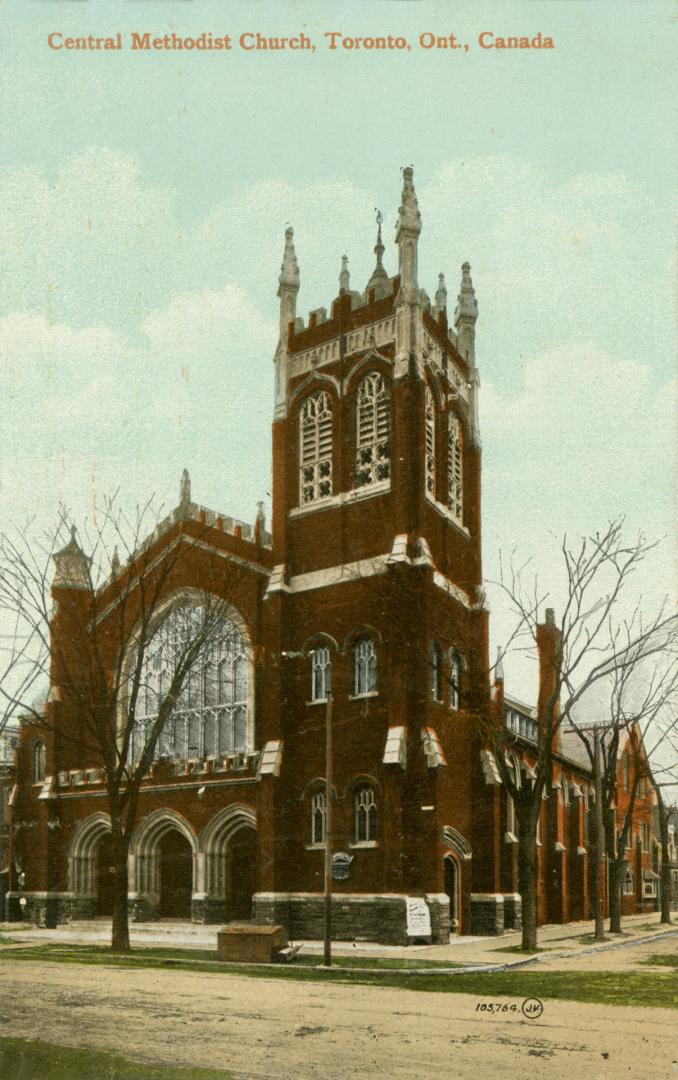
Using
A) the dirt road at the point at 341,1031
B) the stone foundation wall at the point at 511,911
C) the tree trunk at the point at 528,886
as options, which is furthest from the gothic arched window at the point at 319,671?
the dirt road at the point at 341,1031

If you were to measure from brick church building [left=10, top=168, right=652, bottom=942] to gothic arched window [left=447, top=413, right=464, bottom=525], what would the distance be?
0.08m

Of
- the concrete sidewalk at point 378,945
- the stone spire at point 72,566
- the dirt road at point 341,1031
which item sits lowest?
the concrete sidewalk at point 378,945

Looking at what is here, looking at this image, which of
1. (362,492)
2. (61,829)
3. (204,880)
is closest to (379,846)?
(204,880)

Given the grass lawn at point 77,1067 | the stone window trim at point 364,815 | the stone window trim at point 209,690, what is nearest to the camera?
the grass lawn at point 77,1067

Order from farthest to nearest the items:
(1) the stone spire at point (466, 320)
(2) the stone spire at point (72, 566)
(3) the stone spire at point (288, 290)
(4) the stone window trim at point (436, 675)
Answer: (3) the stone spire at point (288, 290)
(1) the stone spire at point (466, 320)
(4) the stone window trim at point (436, 675)
(2) the stone spire at point (72, 566)

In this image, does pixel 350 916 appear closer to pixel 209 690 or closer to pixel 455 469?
pixel 209 690

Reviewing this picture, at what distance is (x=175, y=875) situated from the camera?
3334 centimetres

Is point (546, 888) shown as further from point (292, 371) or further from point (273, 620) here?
point (292, 371)

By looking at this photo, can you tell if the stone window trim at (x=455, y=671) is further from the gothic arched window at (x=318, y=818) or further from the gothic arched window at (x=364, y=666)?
the gothic arched window at (x=318, y=818)

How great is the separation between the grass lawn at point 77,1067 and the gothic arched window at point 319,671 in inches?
700

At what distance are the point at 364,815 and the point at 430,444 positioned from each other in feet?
33.4

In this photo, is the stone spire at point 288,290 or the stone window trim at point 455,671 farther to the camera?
the stone spire at point 288,290

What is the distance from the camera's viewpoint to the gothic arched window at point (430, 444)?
99.5ft

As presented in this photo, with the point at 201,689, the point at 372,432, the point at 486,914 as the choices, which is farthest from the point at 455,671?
the point at 201,689
